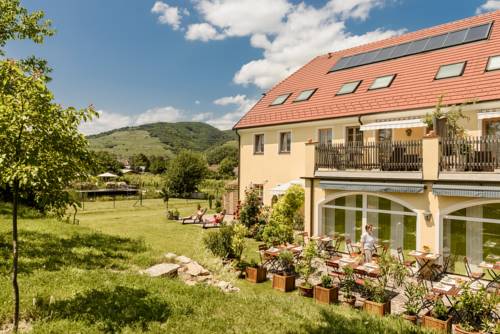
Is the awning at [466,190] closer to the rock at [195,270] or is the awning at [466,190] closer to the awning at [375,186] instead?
the awning at [375,186]

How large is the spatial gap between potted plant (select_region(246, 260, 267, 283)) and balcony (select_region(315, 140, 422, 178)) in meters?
6.21

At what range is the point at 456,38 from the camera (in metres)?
19.5

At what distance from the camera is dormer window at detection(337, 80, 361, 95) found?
20653 mm

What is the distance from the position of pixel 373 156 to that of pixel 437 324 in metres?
8.37

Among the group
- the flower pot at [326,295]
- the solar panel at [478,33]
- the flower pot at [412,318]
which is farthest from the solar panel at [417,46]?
the flower pot at [412,318]

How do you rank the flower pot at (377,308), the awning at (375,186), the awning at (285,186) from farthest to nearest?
the awning at (285,186)
the awning at (375,186)
the flower pot at (377,308)

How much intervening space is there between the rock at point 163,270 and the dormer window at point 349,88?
1469 centimetres

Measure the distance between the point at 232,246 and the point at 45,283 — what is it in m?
6.36

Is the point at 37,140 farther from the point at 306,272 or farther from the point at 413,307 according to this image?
the point at 413,307

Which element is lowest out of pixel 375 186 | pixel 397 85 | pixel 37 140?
pixel 375 186

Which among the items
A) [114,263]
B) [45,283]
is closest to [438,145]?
[114,263]

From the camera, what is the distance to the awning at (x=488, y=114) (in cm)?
1381

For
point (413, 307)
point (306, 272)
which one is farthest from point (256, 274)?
point (413, 307)

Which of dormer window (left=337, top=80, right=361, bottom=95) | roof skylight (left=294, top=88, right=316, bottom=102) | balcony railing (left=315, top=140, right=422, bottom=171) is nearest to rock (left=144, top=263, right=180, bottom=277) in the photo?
balcony railing (left=315, top=140, right=422, bottom=171)
